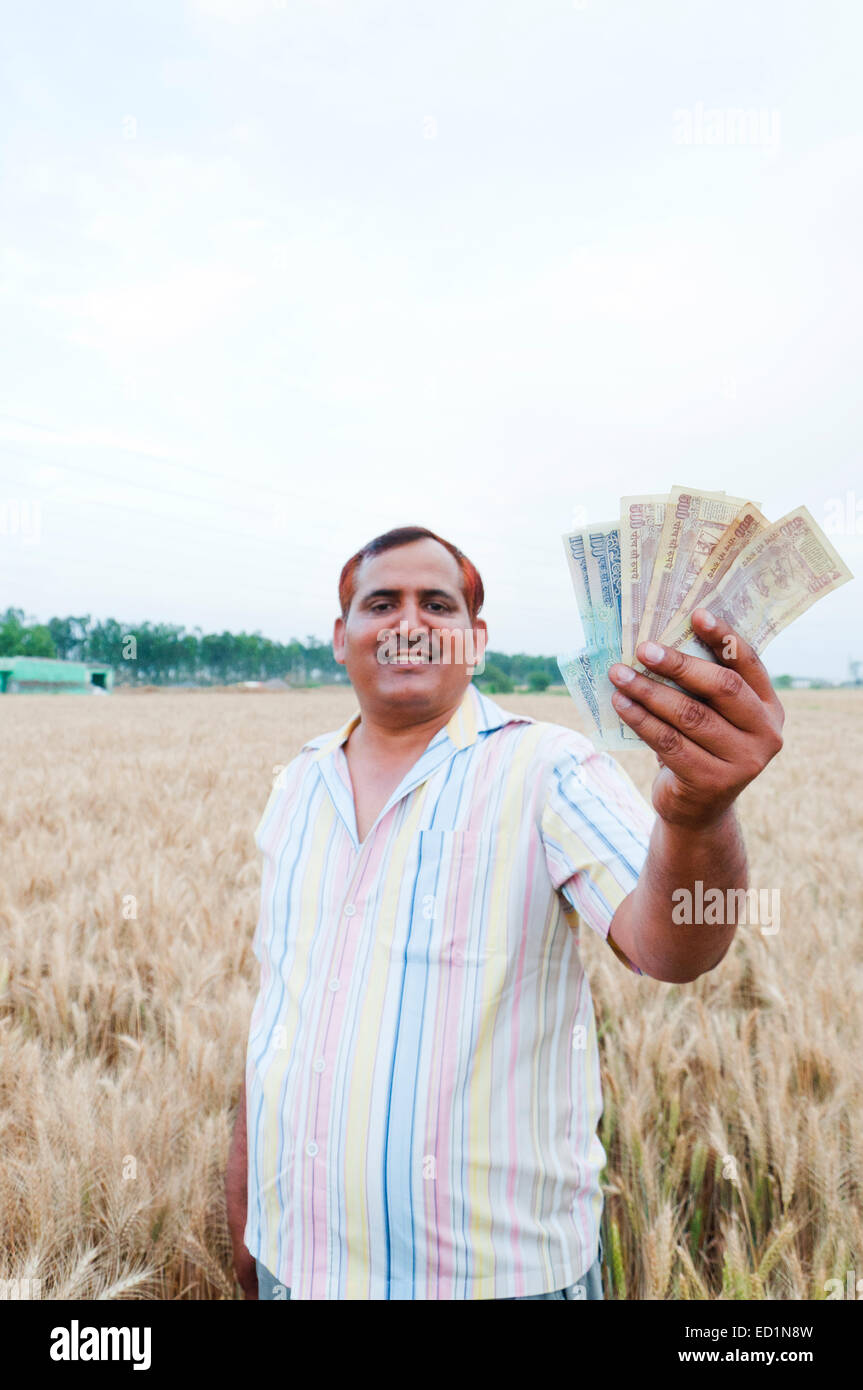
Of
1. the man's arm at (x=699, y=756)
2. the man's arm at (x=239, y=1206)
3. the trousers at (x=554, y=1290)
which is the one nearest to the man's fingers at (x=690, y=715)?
the man's arm at (x=699, y=756)

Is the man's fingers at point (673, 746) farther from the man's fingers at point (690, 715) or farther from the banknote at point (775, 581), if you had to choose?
the banknote at point (775, 581)

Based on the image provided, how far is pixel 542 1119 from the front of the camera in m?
1.51

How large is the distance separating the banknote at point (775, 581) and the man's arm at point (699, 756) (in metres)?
0.06

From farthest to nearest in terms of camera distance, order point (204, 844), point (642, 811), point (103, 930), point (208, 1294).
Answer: point (204, 844) → point (103, 930) → point (208, 1294) → point (642, 811)

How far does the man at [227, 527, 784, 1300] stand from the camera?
1.40m

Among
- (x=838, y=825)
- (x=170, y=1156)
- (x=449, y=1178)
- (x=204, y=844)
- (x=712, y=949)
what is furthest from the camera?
(x=838, y=825)

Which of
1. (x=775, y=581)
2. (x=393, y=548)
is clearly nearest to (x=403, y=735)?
(x=393, y=548)

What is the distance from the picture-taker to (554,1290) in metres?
1.45

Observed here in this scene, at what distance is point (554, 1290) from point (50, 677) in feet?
171

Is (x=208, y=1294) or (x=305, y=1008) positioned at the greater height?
(x=305, y=1008)

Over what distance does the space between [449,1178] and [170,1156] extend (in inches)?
37.7
